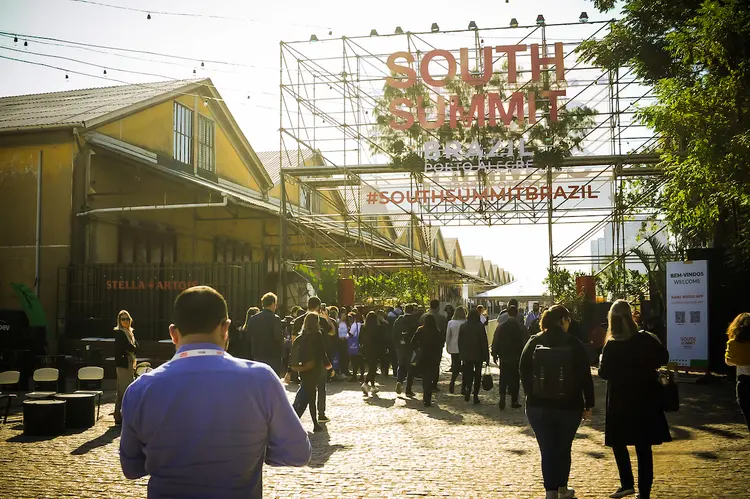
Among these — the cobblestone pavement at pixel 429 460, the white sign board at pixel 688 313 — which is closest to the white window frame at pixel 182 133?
the cobblestone pavement at pixel 429 460

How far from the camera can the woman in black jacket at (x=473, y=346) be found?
14344mm

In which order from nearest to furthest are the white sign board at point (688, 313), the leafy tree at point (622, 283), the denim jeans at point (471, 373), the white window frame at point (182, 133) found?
the denim jeans at point (471, 373)
the white sign board at point (688, 313)
the leafy tree at point (622, 283)
the white window frame at point (182, 133)

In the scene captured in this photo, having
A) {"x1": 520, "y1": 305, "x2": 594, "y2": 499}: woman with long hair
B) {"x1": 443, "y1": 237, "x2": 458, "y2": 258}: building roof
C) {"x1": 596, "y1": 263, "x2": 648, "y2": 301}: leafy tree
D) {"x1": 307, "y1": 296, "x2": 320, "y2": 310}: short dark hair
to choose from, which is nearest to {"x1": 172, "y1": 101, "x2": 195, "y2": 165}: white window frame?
{"x1": 596, "y1": 263, "x2": 648, "y2": 301}: leafy tree

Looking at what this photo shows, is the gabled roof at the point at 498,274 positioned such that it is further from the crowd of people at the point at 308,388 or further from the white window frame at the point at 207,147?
the crowd of people at the point at 308,388

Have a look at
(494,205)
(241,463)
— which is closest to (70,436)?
(241,463)

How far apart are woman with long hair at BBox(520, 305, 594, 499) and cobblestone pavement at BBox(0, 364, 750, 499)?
2.28ft

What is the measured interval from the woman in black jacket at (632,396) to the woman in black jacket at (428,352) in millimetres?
7175

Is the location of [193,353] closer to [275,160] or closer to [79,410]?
[79,410]

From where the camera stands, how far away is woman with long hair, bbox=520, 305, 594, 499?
22.0ft

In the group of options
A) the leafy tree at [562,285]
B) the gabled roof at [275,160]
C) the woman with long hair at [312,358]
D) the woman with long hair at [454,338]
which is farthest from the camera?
the gabled roof at [275,160]

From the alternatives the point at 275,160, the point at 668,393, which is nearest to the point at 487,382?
the point at 668,393

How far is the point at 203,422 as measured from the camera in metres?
2.95

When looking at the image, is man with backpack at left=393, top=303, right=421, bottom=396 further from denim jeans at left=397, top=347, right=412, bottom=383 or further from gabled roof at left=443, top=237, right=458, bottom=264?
gabled roof at left=443, top=237, right=458, bottom=264

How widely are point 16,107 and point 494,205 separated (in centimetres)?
1646
